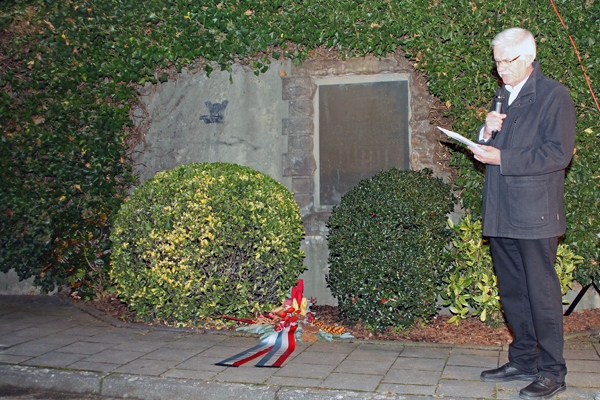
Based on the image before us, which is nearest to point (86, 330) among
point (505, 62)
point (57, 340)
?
point (57, 340)

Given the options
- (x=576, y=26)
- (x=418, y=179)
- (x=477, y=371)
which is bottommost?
(x=477, y=371)

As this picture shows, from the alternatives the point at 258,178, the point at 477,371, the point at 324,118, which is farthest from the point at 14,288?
the point at 477,371

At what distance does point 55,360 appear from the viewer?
4.18 meters

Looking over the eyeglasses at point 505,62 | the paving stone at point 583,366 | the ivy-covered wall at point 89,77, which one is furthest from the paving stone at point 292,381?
the ivy-covered wall at point 89,77

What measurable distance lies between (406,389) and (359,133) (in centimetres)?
365

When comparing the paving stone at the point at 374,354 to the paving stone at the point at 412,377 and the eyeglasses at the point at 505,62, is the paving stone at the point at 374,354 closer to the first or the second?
the paving stone at the point at 412,377

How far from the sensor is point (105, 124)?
269 inches

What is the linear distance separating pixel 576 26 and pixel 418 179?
217 cm

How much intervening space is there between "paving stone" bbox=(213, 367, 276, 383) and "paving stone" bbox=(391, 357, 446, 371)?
960 mm

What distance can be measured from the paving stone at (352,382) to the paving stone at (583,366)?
4.72 ft

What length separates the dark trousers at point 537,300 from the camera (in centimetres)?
334

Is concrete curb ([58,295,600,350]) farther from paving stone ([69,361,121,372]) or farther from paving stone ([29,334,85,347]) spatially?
paving stone ([69,361,121,372])

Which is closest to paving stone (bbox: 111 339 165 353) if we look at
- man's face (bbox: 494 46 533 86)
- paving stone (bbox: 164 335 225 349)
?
paving stone (bbox: 164 335 225 349)

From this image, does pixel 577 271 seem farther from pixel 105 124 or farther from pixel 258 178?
pixel 105 124
